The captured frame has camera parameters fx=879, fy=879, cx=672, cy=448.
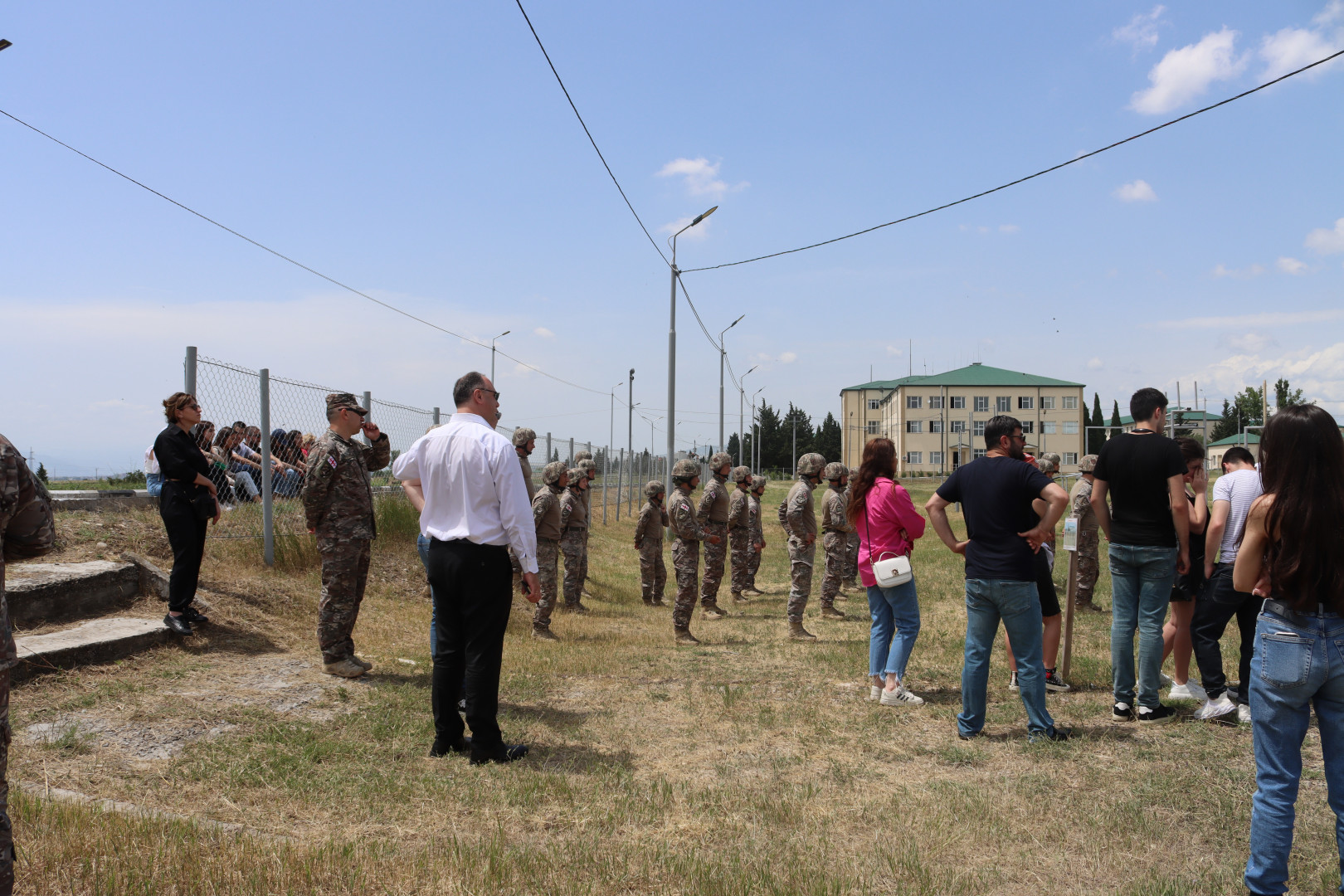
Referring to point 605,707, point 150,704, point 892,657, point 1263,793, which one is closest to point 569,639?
point 605,707

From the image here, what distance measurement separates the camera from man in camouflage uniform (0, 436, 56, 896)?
101 inches

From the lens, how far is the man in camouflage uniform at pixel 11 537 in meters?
2.57

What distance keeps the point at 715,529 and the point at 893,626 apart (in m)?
5.01

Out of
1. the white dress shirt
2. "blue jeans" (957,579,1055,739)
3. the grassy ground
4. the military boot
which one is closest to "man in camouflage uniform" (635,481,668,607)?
the military boot

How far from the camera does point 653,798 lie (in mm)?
4352

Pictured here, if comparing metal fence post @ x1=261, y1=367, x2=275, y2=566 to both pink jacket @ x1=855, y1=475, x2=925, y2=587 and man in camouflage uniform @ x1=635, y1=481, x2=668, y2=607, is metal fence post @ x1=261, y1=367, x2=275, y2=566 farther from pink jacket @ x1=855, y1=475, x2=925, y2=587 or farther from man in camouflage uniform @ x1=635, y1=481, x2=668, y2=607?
pink jacket @ x1=855, y1=475, x2=925, y2=587

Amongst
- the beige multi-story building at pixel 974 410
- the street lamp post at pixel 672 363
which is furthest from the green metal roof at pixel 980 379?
the street lamp post at pixel 672 363

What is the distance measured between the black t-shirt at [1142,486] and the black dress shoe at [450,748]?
14.2ft

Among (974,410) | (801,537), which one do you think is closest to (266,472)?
Result: (801,537)

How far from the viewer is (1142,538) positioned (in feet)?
18.6

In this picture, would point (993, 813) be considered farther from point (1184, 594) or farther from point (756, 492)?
point (756, 492)

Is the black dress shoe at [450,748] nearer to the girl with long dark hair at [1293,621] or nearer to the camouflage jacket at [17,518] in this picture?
the camouflage jacket at [17,518]

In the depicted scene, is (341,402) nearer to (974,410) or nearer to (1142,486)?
(1142,486)

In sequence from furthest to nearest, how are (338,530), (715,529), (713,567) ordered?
(715,529), (713,567), (338,530)
